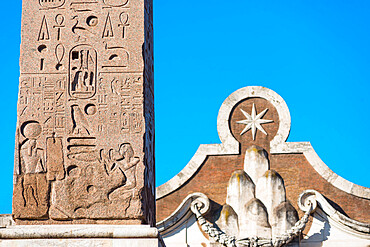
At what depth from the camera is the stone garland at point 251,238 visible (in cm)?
1720

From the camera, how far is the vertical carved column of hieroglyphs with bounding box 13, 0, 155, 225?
6.91 meters

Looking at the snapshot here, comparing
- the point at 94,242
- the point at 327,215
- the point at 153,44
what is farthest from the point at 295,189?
the point at 94,242

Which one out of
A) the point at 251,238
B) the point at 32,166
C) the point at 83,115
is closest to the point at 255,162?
the point at 251,238

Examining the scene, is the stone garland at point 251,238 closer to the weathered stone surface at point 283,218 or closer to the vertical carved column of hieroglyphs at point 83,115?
the weathered stone surface at point 283,218

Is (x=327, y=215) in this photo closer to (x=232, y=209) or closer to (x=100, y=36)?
(x=232, y=209)

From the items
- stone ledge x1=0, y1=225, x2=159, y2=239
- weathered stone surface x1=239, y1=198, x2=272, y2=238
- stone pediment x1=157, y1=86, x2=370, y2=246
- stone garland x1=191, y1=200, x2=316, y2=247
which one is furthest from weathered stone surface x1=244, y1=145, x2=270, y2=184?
stone ledge x1=0, y1=225, x2=159, y2=239

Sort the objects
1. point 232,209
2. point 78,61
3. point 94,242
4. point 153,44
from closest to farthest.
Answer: point 94,242
point 78,61
point 153,44
point 232,209

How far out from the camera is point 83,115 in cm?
706

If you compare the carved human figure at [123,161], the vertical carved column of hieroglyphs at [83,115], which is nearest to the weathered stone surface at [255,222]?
the vertical carved column of hieroglyphs at [83,115]

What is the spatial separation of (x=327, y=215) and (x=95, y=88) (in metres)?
11.8

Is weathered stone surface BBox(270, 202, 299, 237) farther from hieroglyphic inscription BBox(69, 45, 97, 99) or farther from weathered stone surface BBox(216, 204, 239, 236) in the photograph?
hieroglyphic inscription BBox(69, 45, 97, 99)

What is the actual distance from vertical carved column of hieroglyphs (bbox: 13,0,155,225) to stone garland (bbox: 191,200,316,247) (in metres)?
10.2

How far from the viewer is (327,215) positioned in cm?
1808

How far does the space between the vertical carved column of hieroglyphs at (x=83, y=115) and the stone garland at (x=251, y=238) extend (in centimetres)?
1017
